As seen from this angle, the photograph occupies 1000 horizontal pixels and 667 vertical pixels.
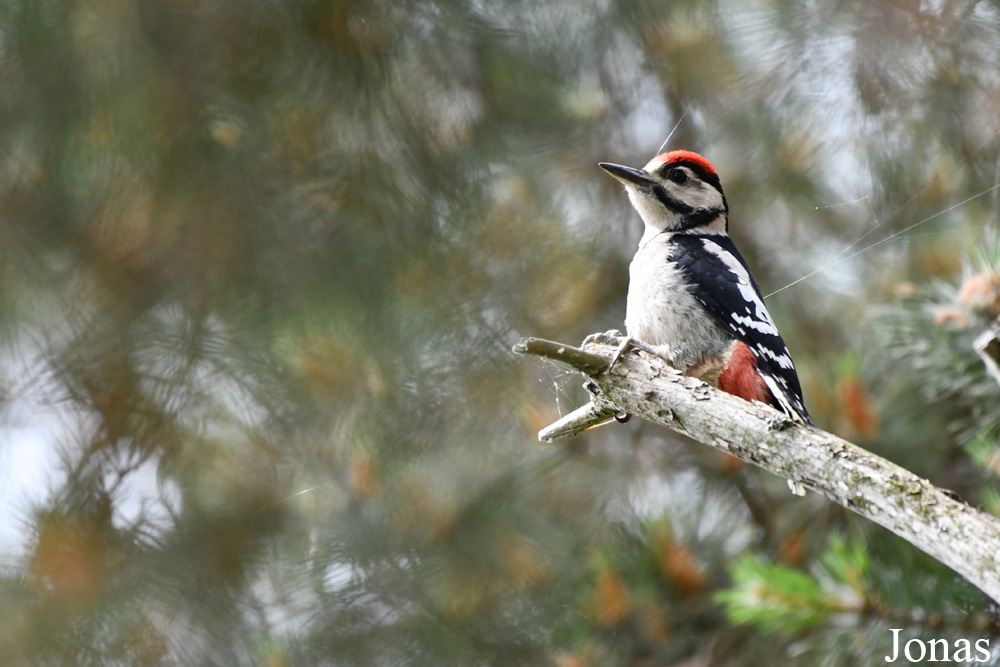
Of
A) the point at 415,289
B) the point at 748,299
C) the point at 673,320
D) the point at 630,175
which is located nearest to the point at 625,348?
the point at 673,320

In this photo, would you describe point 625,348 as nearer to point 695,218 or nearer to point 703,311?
point 703,311

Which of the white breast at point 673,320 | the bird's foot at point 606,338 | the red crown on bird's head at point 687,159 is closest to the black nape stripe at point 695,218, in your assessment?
the red crown on bird's head at point 687,159

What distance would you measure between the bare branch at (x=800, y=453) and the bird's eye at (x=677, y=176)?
2.76 feet

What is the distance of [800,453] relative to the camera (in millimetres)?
1088

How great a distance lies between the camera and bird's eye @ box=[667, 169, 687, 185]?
6.97 feet

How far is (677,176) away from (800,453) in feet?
3.86

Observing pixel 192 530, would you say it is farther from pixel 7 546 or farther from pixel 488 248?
pixel 488 248

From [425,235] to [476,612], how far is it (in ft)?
3.55

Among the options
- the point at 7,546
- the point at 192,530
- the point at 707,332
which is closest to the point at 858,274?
the point at 707,332

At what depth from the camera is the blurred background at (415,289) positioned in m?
2.24

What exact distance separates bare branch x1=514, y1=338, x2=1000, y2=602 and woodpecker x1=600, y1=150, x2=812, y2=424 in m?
0.29

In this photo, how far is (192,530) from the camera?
7.98 ft

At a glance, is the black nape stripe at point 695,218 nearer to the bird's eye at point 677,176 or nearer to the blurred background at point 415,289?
the bird's eye at point 677,176

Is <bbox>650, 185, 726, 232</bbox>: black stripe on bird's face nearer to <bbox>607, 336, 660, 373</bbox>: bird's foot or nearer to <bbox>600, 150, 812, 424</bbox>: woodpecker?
<bbox>600, 150, 812, 424</bbox>: woodpecker
